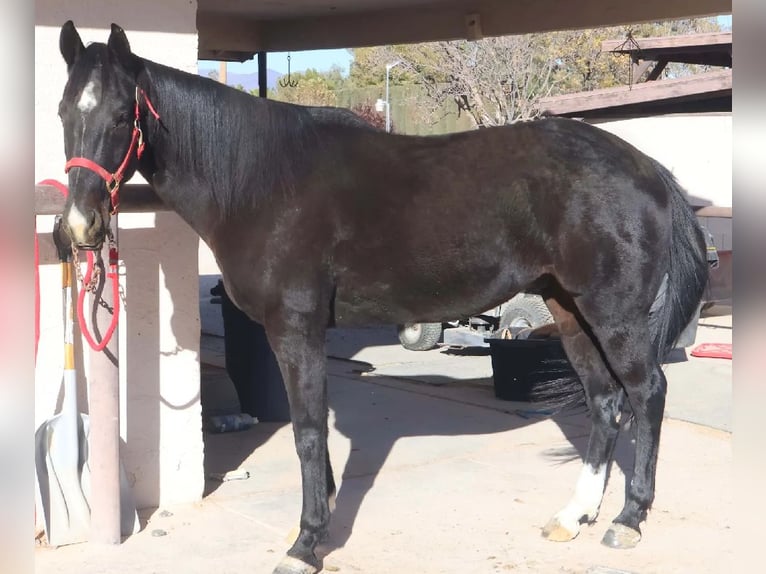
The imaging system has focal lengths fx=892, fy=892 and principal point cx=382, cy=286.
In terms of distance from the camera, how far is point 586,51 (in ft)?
75.2

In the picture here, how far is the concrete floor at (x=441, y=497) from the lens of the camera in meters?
3.90

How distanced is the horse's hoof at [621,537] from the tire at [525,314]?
171 inches

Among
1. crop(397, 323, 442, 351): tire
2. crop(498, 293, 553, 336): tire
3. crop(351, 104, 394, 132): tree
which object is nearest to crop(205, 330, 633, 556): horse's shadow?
crop(498, 293, 553, 336): tire

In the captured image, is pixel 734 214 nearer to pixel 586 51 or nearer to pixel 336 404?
pixel 336 404

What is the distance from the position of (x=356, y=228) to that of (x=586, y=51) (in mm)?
20570

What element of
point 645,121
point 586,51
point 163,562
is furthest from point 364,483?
point 586,51

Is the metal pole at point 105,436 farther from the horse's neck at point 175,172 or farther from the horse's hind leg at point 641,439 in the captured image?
the horse's hind leg at point 641,439

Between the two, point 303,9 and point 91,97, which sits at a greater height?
point 303,9

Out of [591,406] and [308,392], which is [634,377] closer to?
[591,406]

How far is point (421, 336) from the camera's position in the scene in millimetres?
Answer: 9656

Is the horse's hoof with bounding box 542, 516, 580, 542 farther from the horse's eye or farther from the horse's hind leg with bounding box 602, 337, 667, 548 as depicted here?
the horse's eye

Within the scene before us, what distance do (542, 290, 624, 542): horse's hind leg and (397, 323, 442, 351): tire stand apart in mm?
5007

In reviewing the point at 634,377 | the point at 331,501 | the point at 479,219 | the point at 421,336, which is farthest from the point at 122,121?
the point at 421,336

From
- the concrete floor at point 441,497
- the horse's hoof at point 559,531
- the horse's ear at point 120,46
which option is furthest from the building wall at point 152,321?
the horse's hoof at point 559,531
